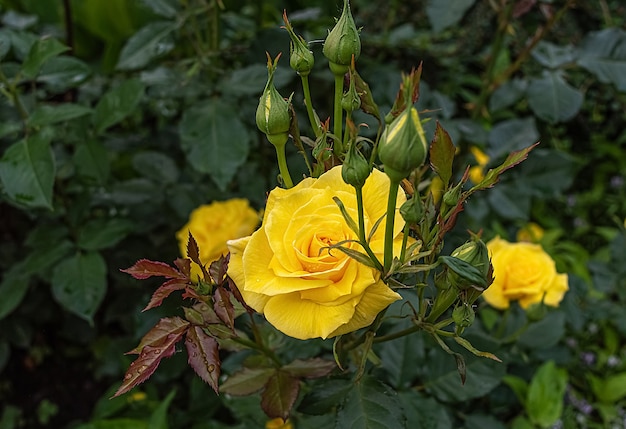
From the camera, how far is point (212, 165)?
1151 mm

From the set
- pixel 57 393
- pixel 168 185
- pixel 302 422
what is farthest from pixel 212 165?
pixel 57 393

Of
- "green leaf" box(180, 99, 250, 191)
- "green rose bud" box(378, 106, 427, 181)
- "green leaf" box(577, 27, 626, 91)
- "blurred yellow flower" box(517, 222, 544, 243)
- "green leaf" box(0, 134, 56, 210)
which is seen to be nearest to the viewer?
"green rose bud" box(378, 106, 427, 181)

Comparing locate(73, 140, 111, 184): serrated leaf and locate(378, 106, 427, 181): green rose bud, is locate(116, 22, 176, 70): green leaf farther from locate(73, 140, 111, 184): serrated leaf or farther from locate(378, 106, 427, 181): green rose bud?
locate(378, 106, 427, 181): green rose bud

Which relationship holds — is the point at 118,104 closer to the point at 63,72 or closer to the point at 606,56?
the point at 63,72

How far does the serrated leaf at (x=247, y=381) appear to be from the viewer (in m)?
0.80

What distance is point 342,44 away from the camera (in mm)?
601

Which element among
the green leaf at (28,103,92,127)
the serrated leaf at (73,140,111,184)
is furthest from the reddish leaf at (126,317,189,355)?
the serrated leaf at (73,140,111,184)

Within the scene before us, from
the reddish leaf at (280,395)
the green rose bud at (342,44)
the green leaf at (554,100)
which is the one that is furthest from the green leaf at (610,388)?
the green rose bud at (342,44)

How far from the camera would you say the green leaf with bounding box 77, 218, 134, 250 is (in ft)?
4.02

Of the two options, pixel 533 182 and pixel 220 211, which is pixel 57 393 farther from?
pixel 533 182

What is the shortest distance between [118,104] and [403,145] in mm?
816

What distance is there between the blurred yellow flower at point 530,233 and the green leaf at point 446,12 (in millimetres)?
583

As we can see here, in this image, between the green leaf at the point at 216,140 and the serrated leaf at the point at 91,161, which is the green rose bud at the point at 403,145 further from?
the serrated leaf at the point at 91,161

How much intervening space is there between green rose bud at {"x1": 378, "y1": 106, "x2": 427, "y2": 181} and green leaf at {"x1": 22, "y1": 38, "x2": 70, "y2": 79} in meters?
0.71
